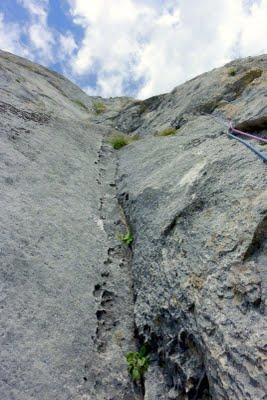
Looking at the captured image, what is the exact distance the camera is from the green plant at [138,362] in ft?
29.1

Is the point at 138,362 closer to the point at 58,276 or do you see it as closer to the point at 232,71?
the point at 58,276

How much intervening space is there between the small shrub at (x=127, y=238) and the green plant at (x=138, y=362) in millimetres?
3791

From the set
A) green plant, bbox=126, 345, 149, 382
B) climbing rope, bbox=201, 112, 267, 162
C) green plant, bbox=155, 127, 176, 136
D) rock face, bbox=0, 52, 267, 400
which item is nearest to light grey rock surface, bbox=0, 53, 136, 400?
rock face, bbox=0, 52, 267, 400

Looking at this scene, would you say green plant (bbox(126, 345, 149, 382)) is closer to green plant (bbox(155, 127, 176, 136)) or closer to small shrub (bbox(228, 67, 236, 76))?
green plant (bbox(155, 127, 176, 136))

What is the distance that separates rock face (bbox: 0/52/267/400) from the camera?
7633mm

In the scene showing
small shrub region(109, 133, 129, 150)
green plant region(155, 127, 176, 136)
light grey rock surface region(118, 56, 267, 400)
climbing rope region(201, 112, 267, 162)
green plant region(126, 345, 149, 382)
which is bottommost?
green plant region(126, 345, 149, 382)

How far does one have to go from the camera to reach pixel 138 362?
9.12m

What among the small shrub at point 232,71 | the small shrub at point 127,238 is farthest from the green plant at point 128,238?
the small shrub at point 232,71

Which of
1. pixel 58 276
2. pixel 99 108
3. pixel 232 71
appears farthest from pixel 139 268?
pixel 99 108

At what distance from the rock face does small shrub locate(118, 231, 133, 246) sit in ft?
0.66

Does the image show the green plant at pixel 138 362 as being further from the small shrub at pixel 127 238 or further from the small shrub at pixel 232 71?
the small shrub at pixel 232 71

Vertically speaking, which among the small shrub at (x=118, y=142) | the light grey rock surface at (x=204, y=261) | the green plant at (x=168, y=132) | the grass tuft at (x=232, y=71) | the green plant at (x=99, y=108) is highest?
the green plant at (x=99, y=108)

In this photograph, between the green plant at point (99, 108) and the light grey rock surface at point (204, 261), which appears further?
the green plant at point (99, 108)

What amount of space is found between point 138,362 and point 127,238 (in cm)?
437
